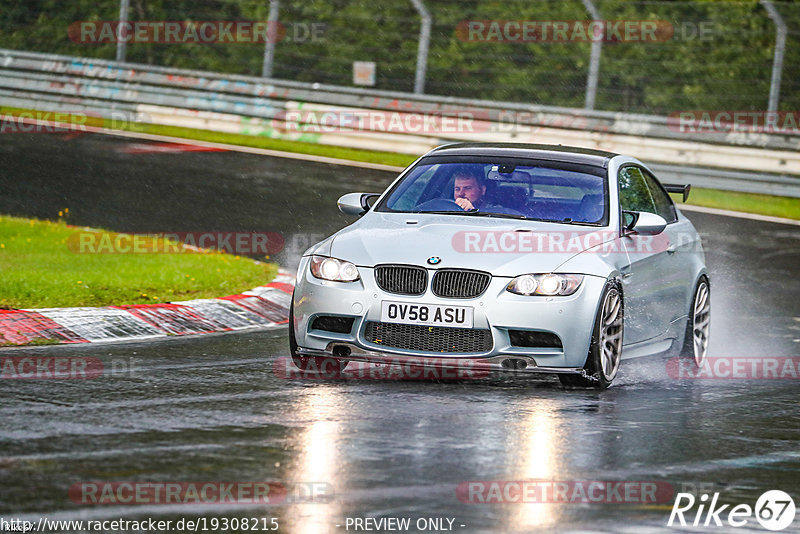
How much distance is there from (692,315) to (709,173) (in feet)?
34.5

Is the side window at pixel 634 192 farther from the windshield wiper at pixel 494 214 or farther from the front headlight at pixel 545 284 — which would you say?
the front headlight at pixel 545 284

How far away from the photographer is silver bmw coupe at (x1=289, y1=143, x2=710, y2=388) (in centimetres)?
827

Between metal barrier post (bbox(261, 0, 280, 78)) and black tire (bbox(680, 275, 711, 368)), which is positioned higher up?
metal barrier post (bbox(261, 0, 280, 78))

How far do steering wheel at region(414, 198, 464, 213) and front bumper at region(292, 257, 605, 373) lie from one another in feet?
4.06

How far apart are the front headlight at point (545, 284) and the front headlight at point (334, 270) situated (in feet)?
3.11

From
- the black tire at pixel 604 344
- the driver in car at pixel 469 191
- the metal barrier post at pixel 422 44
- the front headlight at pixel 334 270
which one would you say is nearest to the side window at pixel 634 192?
the driver in car at pixel 469 191

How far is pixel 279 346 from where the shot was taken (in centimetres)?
997

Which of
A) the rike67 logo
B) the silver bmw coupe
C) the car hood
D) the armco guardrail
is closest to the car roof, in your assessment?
the silver bmw coupe

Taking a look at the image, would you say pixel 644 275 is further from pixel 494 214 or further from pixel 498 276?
pixel 498 276

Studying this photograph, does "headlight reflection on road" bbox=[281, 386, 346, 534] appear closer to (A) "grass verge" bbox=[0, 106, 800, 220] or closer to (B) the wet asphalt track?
(B) the wet asphalt track

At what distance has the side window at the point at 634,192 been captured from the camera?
987cm

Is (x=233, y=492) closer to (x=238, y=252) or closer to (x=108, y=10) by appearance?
(x=238, y=252)

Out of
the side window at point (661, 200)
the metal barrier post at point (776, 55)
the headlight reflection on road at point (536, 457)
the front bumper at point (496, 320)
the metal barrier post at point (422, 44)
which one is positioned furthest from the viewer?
the metal barrier post at point (422, 44)

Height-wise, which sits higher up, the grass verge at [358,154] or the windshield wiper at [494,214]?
the windshield wiper at [494,214]
